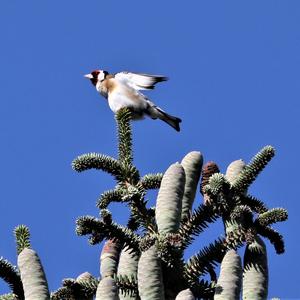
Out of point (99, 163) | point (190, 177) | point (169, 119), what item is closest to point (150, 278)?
point (190, 177)

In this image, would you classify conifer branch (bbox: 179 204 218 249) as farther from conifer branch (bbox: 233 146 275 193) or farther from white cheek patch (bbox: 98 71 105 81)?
white cheek patch (bbox: 98 71 105 81)

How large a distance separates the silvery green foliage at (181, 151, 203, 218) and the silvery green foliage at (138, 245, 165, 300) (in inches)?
38.0

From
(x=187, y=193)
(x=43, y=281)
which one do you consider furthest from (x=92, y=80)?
(x=43, y=281)

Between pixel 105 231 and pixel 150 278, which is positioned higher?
pixel 105 231

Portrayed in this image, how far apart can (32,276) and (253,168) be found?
1.26m

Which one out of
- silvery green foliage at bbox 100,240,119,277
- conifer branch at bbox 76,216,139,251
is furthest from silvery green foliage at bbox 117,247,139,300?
silvery green foliage at bbox 100,240,119,277

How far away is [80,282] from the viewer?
4051 mm

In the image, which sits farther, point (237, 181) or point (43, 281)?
point (237, 181)

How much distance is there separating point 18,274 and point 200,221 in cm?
89

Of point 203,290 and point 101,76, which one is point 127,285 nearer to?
point 203,290

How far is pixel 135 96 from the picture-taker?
9352 mm

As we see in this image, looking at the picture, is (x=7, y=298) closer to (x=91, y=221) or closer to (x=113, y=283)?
(x=91, y=221)

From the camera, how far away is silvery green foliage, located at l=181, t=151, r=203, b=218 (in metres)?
4.46

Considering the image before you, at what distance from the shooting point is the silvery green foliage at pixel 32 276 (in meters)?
3.56
